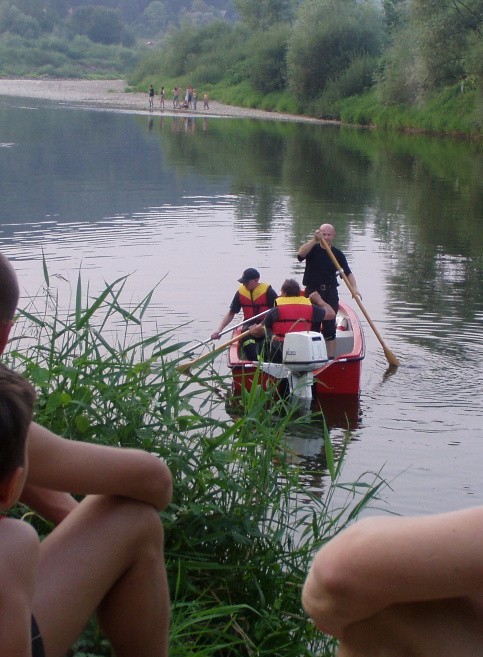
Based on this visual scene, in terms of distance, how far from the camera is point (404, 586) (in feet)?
4.01

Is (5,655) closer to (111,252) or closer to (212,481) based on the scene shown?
(212,481)

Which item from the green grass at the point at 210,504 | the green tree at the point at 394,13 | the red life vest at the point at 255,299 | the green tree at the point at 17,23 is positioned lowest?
the red life vest at the point at 255,299

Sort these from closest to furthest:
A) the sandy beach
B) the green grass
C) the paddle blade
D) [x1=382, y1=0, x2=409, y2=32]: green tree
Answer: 1. the green grass
2. the paddle blade
3. [x1=382, y1=0, x2=409, y2=32]: green tree
4. the sandy beach

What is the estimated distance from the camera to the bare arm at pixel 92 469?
2.10m

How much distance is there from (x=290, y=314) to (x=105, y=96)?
195 ft

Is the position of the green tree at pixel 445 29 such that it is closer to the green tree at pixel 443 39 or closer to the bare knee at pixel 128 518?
the green tree at pixel 443 39

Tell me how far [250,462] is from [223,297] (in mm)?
9569

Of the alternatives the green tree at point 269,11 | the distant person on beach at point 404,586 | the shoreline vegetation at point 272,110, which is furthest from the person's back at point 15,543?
the green tree at point 269,11

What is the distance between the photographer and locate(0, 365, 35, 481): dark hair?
1.66 m

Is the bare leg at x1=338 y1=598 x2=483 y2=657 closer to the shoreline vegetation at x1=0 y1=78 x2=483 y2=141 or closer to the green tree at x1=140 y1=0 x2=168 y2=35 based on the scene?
the shoreline vegetation at x1=0 y1=78 x2=483 y2=141

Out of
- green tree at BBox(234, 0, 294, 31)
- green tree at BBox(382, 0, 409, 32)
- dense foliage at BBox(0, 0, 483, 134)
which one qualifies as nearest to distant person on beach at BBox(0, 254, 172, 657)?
dense foliage at BBox(0, 0, 483, 134)

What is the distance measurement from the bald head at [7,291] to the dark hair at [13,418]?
17.9 inches

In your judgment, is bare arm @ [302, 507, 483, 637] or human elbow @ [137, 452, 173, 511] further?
human elbow @ [137, 452, 173, 511]

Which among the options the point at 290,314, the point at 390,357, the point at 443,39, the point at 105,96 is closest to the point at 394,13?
the point at 443,39
